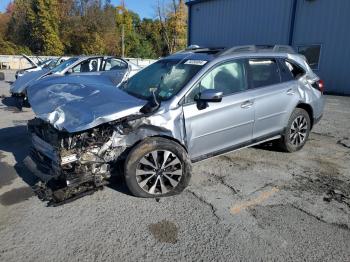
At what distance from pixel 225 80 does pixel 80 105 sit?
1951mm

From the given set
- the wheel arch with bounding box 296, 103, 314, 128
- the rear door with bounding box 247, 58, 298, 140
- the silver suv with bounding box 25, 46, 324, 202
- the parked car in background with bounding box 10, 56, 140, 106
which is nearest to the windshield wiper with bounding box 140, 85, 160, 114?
the silver suv with bounding box 25, 46, 324, 202

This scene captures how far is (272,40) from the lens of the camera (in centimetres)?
1573

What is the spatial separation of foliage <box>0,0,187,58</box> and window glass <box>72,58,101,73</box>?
37.9 metres

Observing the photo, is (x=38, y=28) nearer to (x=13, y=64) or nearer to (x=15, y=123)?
(x=13, y=64)

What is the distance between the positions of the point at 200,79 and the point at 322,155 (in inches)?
107

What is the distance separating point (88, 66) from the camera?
10.4 m

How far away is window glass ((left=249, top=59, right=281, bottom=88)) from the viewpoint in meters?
4.59

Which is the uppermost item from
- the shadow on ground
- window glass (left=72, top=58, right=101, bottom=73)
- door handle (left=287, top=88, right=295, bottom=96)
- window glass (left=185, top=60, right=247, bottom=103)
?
→ window glass (left=185, top=60, right=247, bottom=103)

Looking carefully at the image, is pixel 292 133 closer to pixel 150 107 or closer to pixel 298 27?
pixel 150 107

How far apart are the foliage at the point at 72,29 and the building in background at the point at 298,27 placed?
1357 inches

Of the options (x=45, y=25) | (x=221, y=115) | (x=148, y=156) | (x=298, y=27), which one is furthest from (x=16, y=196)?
(x=45, y=25)

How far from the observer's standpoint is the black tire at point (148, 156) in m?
3.56

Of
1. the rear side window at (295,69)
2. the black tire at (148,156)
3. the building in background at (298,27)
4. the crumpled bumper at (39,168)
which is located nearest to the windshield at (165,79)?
the black tire at (148,156)

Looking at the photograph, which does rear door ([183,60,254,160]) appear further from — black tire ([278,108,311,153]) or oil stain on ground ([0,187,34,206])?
oil stain on ground ([0,187,34,206])
